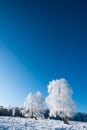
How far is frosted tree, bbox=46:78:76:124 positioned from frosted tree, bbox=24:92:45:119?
20279 mm

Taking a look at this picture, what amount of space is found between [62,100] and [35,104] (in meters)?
24.7

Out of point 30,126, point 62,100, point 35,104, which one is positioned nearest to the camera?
point 30,126

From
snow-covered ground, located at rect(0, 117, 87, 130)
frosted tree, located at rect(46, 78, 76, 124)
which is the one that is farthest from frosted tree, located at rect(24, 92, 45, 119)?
snow-covered ground, located at rect(0, 117, 87, 130)

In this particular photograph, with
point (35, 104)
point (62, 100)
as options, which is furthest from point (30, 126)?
point (35, 104)

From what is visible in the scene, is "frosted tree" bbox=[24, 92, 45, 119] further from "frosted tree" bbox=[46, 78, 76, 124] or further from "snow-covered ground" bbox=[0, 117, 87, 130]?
"snow-covered ground" bbox=[0, 117, 87, 130]

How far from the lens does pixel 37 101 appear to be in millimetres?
79062

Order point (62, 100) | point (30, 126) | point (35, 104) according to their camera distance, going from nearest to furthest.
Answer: point (30, 126), point (62, 100), point (35, 104)

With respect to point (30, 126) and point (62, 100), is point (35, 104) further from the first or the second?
point (30, 126)

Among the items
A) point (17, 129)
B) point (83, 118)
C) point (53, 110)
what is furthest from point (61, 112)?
point (83, 118)

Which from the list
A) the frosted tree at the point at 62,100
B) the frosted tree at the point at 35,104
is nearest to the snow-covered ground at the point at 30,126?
the frosted tree at the point at 62,100

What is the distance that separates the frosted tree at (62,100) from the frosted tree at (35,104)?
20.3m

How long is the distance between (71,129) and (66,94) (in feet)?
82.6

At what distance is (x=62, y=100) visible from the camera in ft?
183

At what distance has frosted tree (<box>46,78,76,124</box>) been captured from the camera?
182 ft
